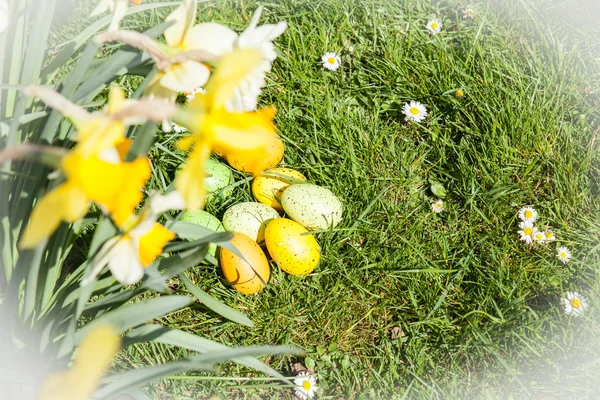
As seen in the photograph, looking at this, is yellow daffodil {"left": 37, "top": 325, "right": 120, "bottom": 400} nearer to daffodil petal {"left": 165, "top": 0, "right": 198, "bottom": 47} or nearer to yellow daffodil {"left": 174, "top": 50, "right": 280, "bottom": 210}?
yellow daffodil {"left": 174, "top": 50, "right": 280, "bottom": 210}

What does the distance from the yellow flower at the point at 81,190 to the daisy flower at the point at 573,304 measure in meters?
1.70

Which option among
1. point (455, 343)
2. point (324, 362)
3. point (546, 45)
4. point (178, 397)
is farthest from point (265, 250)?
point (546, 45)

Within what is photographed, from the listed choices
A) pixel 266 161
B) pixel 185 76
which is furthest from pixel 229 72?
pixel 266 161

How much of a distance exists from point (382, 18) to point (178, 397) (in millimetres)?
1771

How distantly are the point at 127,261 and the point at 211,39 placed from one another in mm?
359

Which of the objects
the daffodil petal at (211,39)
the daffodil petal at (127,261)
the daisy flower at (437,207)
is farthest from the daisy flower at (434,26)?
the daffodil petal at (127,261)

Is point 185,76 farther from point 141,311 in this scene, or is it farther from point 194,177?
point 141,311

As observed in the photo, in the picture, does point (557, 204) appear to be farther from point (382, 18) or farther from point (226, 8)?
point (226, 8)

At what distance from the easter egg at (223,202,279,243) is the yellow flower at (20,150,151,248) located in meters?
1.14

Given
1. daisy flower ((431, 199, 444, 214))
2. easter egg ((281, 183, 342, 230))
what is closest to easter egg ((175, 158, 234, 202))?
easter egg ((281, 183, 342, 230))

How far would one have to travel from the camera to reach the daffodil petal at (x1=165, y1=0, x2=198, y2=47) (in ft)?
2.66

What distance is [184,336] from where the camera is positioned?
4.01 feet

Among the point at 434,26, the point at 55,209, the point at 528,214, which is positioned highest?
the point at 55,209

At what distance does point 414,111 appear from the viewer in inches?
85.5
